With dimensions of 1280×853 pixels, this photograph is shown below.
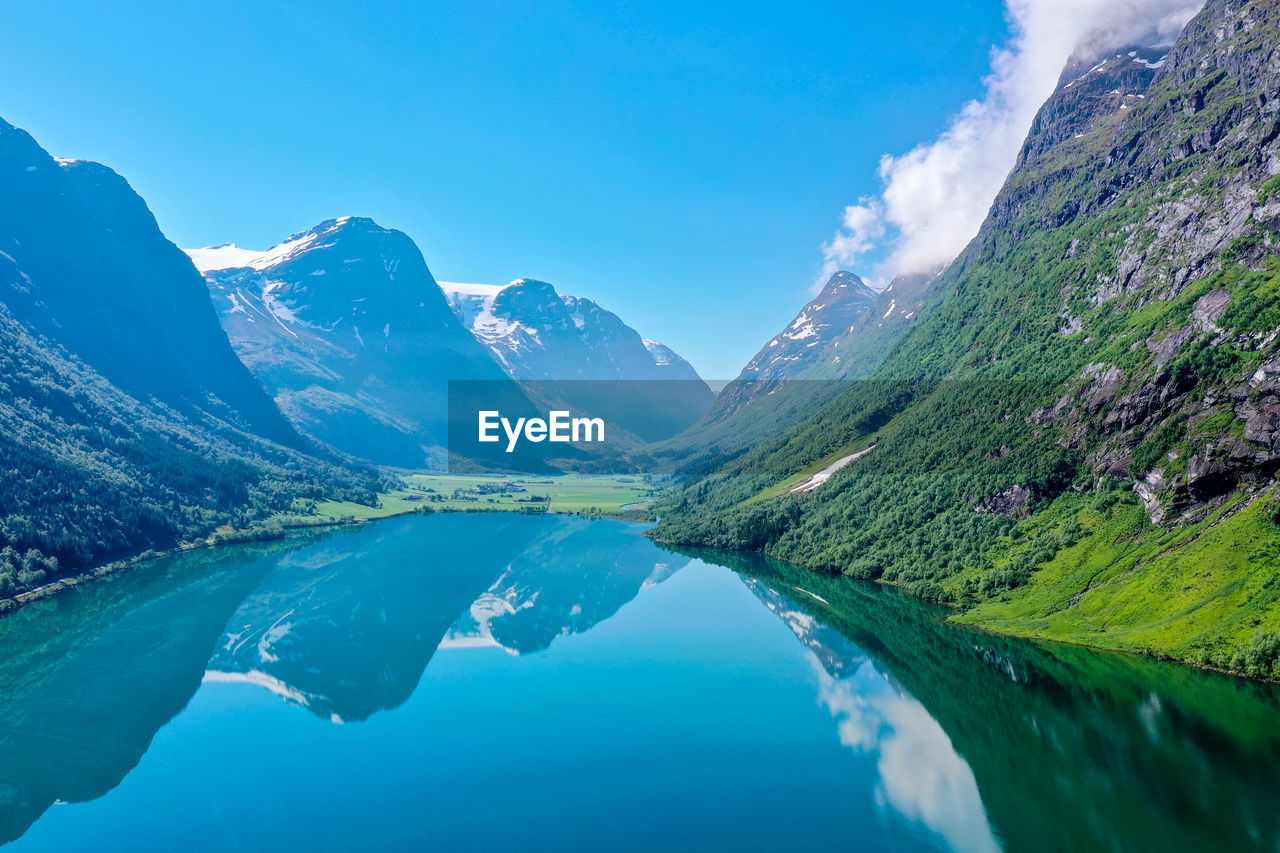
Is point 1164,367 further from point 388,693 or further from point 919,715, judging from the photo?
point 388,693

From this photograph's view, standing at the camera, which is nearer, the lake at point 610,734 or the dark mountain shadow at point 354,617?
the lake at point 610,734

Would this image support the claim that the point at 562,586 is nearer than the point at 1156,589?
No

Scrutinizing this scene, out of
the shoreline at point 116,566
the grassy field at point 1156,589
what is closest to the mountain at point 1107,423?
the grassy field at point 1156,589

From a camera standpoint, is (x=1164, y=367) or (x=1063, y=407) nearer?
(x=1164, y=367)

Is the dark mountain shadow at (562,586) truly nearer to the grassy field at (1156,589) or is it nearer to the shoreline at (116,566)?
the grassy field at (1156,589)

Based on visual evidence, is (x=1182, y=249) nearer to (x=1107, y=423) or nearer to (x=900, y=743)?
(x=1107, y=423)

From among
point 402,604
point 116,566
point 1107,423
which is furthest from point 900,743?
point 116,566

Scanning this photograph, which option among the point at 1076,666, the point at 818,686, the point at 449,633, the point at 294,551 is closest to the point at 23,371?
the point at 294,551
